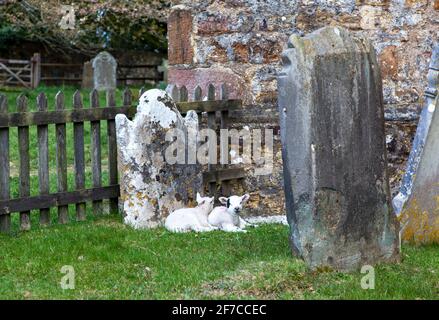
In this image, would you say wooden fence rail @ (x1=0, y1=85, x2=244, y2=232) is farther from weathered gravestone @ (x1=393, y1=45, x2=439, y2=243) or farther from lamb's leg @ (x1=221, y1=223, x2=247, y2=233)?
weathered gravestone @ (x1=393, y1=45, x2=439, y2=243)

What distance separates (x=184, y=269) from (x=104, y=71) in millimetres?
20030

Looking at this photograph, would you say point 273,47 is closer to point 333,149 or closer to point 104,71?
point 333,149

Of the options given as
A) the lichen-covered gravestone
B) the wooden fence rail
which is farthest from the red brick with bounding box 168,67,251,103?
the lichen-covered gravestone

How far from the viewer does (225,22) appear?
8.85 m

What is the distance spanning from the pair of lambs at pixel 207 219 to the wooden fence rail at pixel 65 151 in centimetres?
99

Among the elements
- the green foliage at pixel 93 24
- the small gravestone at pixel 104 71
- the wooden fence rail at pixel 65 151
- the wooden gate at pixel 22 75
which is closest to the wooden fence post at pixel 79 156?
the wooden fence rail at pixel 65 151

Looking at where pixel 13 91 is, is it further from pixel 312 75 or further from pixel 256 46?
pixel 312 75

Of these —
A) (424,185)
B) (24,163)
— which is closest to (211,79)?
(24,163)

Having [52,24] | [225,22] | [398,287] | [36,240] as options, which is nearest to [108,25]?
[52,24]

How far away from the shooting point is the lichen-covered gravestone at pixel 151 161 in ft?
25.8

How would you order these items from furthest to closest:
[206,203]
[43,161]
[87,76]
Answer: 1. [87,76]
2. [43,161]
3. [206,203]

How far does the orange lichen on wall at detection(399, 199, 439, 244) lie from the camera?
23.3 ft

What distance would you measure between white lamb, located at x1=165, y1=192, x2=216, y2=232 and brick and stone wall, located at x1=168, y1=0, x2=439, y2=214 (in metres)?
1.18

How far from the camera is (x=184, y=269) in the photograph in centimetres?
608
